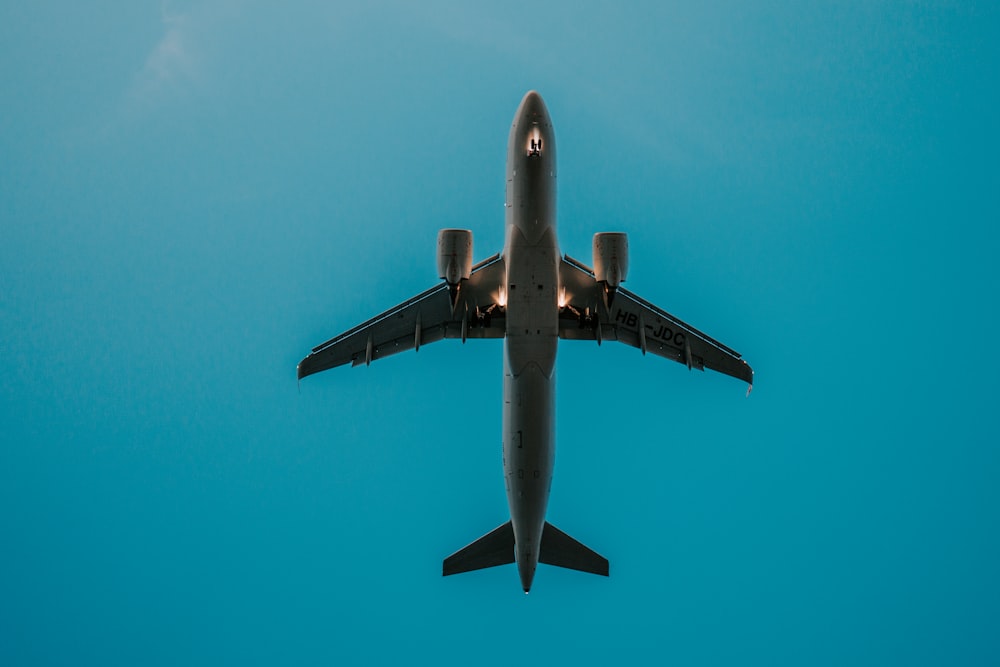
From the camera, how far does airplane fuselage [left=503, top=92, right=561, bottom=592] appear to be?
30.8m

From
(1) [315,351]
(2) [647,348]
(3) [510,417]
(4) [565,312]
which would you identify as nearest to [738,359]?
(2) [647,348]

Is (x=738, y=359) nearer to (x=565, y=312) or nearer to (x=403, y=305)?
(x=565, y=312)

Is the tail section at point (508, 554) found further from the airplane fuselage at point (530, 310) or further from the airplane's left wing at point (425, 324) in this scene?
the airplane's left wing at point (425, 324)

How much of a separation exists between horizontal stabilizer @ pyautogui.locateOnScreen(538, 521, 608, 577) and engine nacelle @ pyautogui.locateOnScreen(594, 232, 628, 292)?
476 inches

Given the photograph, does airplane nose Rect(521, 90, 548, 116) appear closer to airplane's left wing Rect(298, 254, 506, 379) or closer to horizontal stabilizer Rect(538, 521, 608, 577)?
airplane's left wing Rect(298, 254, 506, 379)

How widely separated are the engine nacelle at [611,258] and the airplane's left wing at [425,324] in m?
4.25

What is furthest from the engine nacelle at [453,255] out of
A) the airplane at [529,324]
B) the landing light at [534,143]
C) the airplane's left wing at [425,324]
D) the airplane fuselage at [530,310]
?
the landing light at [534,143]

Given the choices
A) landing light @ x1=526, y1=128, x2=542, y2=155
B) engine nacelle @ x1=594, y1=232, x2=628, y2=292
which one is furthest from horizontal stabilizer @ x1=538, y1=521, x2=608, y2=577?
landing light @ x1=526, y1=128, x2=542, y2=155

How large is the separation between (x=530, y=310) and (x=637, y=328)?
7.00 m

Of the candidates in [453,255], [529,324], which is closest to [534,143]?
[453,255]

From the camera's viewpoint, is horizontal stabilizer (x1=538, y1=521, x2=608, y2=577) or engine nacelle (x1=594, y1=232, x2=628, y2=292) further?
horizontal stabilizer (x1=538, y1=521, x2=608, y2=577)

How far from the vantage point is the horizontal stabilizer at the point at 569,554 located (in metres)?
38.4

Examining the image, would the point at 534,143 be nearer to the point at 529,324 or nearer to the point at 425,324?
the point at 529,324

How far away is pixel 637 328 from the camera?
36.9 metres
